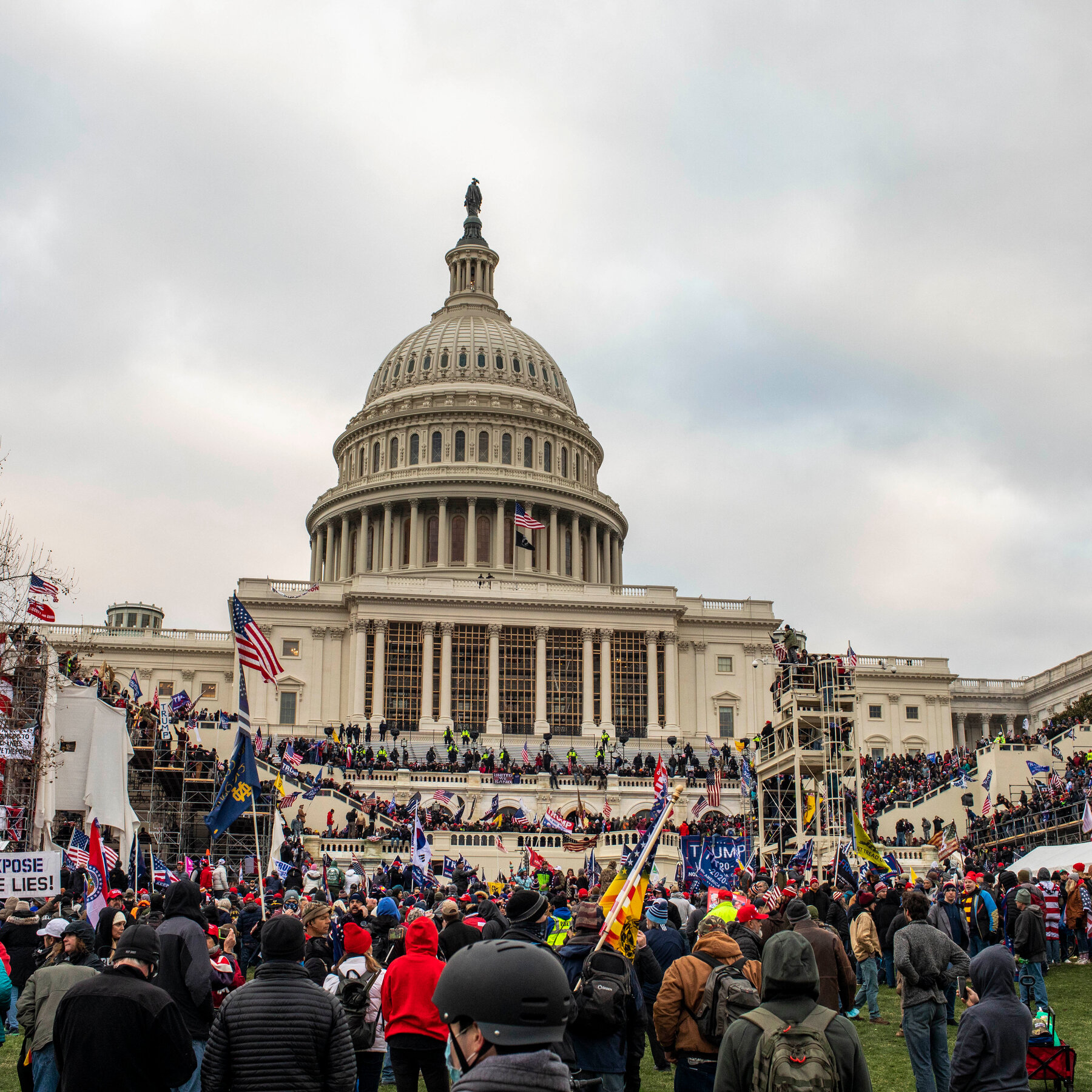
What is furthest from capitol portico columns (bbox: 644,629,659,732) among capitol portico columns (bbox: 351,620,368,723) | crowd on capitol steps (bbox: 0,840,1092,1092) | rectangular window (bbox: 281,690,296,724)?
crowd on capitol steps (bbox: 0,840,1092,1092)

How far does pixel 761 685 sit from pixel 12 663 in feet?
169

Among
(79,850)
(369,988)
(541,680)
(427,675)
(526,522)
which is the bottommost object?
(369,988)

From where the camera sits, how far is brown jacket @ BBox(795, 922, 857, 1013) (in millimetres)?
12156

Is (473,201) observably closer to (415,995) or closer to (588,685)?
(588,685)

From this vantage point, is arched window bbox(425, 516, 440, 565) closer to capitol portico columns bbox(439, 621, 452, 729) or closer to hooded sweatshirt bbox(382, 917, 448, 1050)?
capitol portico columns bbox(439, 621, 452, 729)

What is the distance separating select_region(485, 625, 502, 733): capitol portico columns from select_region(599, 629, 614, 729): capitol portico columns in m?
5.94

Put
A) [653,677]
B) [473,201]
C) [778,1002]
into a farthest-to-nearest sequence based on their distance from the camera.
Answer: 1. [473,201]
2. [653,677]
3. [778,1002]

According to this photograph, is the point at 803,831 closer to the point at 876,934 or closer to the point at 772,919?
the point at 876,934

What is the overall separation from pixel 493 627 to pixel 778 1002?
71.1 metres

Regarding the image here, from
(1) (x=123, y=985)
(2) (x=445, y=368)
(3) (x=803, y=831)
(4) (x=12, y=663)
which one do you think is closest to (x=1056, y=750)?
(3) (x=803, y=831)

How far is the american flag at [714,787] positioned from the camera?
5159 centimetres

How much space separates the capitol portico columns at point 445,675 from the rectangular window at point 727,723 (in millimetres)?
16402

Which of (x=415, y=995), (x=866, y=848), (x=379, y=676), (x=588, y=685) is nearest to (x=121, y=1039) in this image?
(x=415, y=995)

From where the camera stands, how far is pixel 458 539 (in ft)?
310
